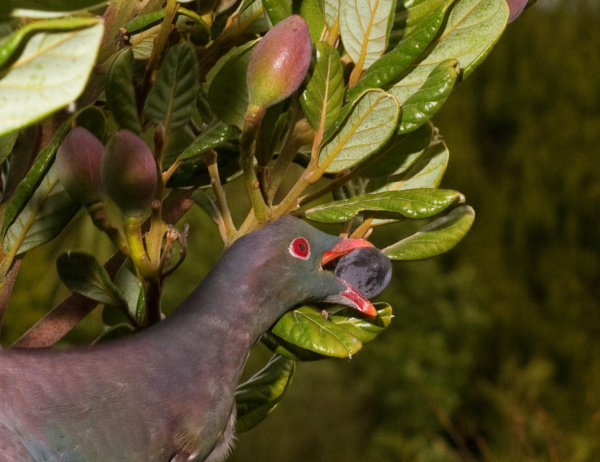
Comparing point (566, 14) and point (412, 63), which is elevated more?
point (412, 63)

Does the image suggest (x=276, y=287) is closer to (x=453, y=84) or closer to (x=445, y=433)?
(x=453, y=84)

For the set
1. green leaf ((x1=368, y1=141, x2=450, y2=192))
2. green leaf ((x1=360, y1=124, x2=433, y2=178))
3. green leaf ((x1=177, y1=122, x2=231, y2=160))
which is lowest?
green leaf ((x1=368, y1=141, x2=450, y2=192))

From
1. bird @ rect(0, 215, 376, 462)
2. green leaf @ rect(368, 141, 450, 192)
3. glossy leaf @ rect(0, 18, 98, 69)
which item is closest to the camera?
glossy leaf @ rect(0, 18, 98, 69)

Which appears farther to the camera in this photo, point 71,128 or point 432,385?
point 432,385

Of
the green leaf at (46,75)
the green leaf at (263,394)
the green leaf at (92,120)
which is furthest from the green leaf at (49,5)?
A: the green leaf at (263,394)

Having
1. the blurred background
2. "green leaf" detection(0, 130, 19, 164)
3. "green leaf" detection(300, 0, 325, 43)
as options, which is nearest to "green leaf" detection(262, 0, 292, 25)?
"green leaf" detection(300, 0, 325, 43)

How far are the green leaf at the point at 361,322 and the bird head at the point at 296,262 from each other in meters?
0.01

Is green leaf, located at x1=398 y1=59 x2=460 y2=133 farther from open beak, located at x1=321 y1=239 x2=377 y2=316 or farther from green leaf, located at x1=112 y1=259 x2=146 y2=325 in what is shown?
green leaf, located at x1=112 y1=259 x2=146 y2=325

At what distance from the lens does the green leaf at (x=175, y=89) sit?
326 mm

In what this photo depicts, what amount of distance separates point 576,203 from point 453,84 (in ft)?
8.73

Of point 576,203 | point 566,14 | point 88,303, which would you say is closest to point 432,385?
point 576,203

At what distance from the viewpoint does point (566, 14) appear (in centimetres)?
359

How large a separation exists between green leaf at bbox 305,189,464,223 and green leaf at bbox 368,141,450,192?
0.05 metres

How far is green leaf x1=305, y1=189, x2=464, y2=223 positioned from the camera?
0.33 metres
